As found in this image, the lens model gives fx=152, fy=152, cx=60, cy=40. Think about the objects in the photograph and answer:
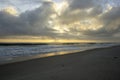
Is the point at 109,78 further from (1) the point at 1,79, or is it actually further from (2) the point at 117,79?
Result: (1) the point at 1,79

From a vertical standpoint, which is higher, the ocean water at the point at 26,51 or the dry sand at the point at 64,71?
the ocean water at the point at 26,51

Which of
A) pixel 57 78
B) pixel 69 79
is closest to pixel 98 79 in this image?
pixel 69 79

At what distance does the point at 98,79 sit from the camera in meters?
7.22

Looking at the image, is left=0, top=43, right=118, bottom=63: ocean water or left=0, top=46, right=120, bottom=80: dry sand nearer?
left=0, top=46, right=120, bottom=80: dry sand

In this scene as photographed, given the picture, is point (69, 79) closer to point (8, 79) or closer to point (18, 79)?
point (18, 79)

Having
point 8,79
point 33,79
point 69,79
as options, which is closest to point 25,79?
point 33,79

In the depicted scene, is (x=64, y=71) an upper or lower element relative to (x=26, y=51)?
lower

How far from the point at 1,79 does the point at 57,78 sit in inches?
119

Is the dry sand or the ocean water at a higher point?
the ocean water

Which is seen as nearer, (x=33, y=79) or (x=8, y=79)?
(x=33, y=79)

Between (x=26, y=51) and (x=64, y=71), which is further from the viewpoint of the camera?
(x=26, y=51)

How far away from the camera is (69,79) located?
7305 millimetres

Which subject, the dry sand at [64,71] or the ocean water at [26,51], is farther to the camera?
the ocean water at [26,51]

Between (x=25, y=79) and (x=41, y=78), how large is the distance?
78cm
